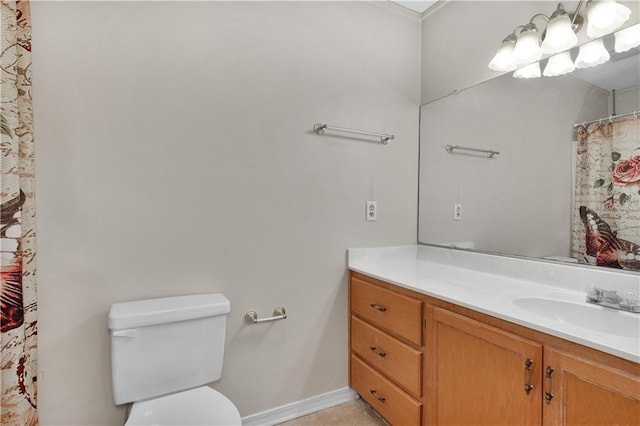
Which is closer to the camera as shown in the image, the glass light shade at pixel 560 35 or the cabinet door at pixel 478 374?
the cabinet door at pixel 478 374

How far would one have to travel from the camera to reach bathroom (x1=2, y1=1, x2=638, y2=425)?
4.26ft

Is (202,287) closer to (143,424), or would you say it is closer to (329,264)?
(143,424)

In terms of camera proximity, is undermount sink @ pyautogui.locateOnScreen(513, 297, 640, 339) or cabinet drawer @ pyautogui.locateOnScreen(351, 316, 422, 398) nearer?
undermount sink @ pyautogui.locateOnScreen(513, 297, 640, 339)

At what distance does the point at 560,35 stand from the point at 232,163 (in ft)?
5.22

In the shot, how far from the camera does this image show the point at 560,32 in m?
1.40

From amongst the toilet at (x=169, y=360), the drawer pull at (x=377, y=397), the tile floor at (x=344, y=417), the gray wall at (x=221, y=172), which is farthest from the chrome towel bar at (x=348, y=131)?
the tile floor at (x=344, y=417)

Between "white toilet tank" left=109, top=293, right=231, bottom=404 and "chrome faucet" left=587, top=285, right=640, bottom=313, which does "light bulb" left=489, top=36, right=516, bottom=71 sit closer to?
"chrome faucet" left=587, top=285, right=640, bottom=313

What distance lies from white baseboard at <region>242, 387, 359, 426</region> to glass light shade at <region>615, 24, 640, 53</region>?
210cm

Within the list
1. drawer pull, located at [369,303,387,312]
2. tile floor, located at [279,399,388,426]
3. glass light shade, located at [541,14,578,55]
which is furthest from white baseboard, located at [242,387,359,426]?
glass light shade, located at [541,14,578,55]

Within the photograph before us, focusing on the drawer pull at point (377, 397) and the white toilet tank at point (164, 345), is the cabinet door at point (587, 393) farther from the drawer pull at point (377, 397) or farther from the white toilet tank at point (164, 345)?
the white toilet tank at point (164, 345)

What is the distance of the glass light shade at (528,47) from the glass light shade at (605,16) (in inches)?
8.3

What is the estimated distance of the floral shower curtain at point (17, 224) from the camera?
3.56 feet

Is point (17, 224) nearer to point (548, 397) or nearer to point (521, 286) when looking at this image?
point (548, 397)

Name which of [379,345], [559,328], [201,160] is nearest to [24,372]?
[201,160]
